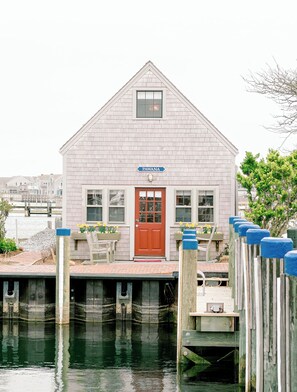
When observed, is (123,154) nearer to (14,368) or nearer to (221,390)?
(14,368)

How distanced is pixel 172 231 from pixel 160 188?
4.62 feet

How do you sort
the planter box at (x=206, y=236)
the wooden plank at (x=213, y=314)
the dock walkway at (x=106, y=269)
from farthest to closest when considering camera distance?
the planter box at (x=206, y=236) → the dock walkway at (x=106, y=269) → the wooden plank at (x=213, y=314)

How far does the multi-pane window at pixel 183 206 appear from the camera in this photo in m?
24.2

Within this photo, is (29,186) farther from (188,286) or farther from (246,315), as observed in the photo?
(246,315)

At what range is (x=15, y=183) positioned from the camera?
160 meters

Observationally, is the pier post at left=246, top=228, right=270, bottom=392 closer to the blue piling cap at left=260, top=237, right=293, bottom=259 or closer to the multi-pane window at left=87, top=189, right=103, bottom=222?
the blue piling cap at left=260, top=237, right=293, bottom=259

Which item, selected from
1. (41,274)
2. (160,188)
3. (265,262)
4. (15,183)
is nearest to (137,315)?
(41,274)

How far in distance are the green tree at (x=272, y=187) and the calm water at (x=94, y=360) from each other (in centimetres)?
546

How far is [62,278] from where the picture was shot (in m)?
18.8

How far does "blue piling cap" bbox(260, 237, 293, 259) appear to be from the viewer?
736cm

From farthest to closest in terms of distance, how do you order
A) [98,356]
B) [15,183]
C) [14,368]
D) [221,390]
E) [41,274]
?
1. [15,183]
2. [41,274]
3. [98,356]
4. [14,368]
5. [221,390]

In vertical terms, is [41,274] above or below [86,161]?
below

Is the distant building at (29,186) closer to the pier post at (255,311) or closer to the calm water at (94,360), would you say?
the calm water at (94,360)

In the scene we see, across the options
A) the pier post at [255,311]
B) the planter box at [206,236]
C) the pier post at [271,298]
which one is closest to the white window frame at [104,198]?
the planter box at [206,236]
